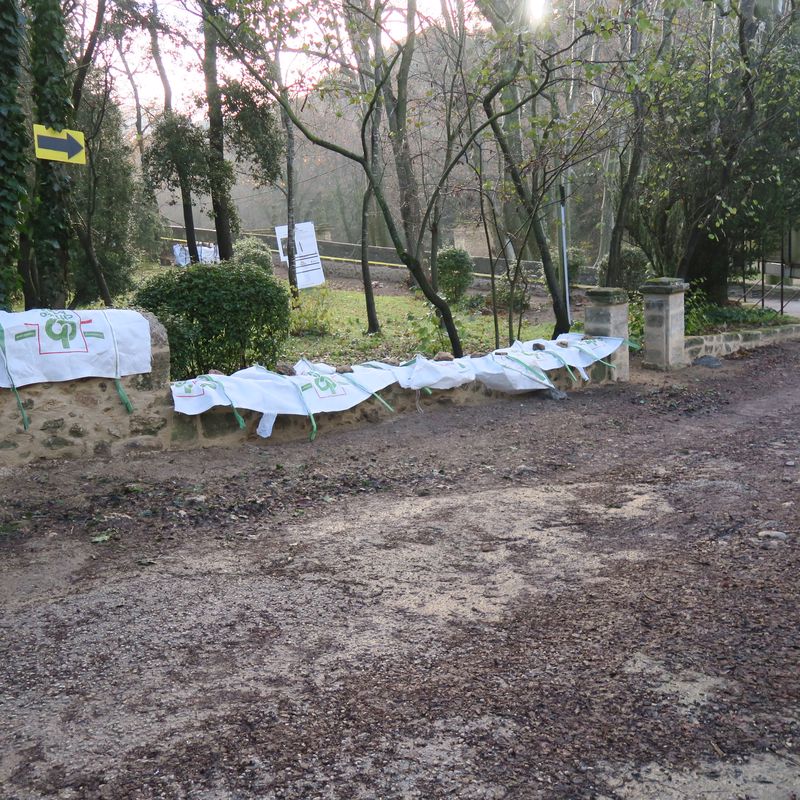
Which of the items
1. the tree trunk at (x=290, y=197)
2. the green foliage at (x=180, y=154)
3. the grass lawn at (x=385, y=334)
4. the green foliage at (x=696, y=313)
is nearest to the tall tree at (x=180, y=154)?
the green foliage at (x=180, y=154)

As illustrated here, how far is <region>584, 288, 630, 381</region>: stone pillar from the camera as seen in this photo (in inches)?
352

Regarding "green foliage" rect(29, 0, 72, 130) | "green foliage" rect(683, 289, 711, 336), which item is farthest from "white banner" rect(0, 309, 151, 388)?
"green foliage" rect(683, 289, 711, 336)

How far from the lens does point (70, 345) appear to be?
559 centimetres

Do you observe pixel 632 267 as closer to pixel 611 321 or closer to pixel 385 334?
pixel 385 334

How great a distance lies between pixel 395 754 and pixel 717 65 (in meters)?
10.1

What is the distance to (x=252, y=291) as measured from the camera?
806cm

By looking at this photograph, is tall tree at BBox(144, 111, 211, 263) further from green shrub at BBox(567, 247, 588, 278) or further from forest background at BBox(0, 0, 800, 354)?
green shrub at BBox(567, 247, 588, 278)

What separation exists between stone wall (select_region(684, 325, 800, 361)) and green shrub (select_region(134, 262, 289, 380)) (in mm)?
5179

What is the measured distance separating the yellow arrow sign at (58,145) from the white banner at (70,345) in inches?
78.0

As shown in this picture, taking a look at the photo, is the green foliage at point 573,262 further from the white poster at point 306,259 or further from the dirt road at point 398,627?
the dirt road at point 398,627

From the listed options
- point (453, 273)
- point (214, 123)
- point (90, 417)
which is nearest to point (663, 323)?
Answer: point (90, 417)

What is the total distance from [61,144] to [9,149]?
62 centimetres

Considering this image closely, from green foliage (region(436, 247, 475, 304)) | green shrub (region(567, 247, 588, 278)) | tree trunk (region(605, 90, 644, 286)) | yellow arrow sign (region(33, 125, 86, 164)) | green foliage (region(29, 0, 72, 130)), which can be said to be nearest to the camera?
yellow arrow sign (region(33, 125, 86, 164))

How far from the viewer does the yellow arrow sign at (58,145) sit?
6875mm
